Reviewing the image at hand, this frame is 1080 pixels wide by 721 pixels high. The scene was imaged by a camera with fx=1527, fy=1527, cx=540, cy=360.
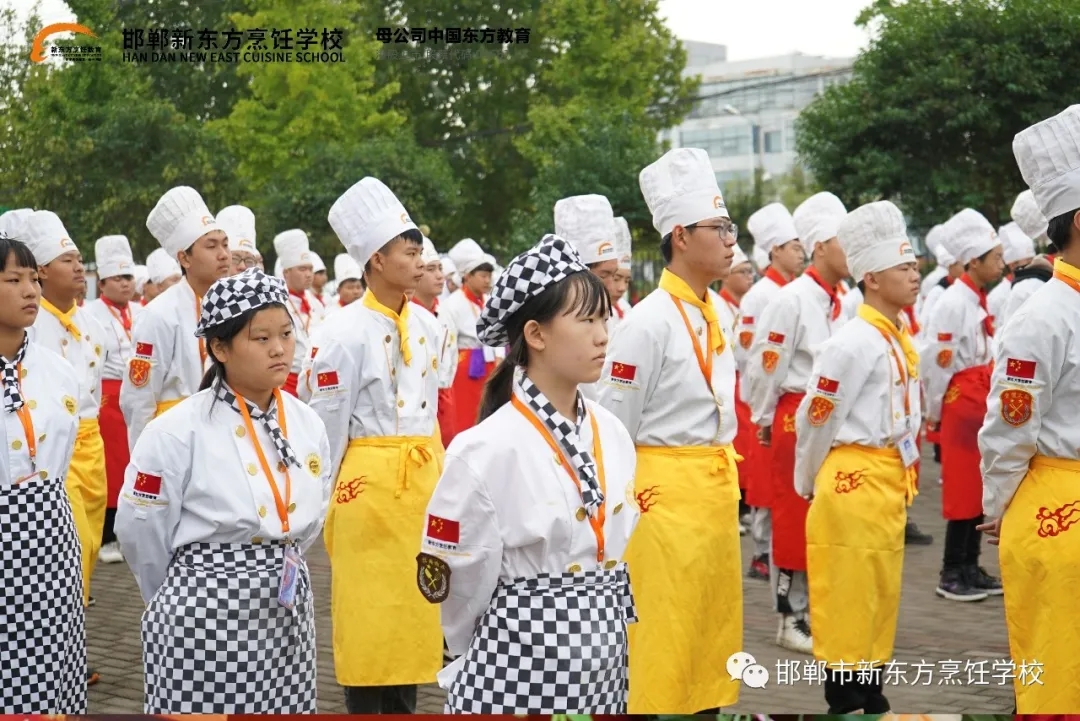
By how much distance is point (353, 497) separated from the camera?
6.27 meters

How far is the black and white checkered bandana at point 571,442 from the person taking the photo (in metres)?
3.83

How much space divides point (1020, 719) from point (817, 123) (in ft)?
51.5

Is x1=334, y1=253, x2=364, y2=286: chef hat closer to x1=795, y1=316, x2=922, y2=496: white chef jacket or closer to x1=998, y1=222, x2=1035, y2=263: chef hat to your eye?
x1=998, y1=222, x2=1035, y2=263: chef hat

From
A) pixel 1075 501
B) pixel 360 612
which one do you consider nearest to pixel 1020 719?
pixel 1075 501

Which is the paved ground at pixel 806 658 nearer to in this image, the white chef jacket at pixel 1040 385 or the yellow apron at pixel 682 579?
the yellow apron at pixel 682 579

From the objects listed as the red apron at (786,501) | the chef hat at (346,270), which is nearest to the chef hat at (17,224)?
the red apron at (786,501)

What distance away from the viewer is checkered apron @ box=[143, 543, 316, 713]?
4320 mm

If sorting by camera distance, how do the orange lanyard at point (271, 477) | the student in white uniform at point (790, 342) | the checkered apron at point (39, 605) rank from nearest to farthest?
the orange lanyard at point (271, 477) < the checkered apron at point (39, 605) < the student in white uniform at point (790, 342)

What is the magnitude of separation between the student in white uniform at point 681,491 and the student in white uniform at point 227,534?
1578 millimetres

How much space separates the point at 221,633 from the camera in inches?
170

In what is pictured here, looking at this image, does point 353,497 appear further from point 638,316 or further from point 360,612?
point 638,316

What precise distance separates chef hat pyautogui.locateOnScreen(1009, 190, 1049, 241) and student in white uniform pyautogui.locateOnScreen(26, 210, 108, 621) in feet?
17.0

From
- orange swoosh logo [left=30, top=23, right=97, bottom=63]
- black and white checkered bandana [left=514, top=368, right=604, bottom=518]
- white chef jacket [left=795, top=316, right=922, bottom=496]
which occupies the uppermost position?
orange swoosh logo [left=30, top=23, right=97, bottom=63]

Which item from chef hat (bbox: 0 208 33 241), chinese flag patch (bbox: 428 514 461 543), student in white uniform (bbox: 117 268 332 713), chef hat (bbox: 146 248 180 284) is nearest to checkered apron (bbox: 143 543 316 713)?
student in white uniform (bbox: 117 268 332 713)
